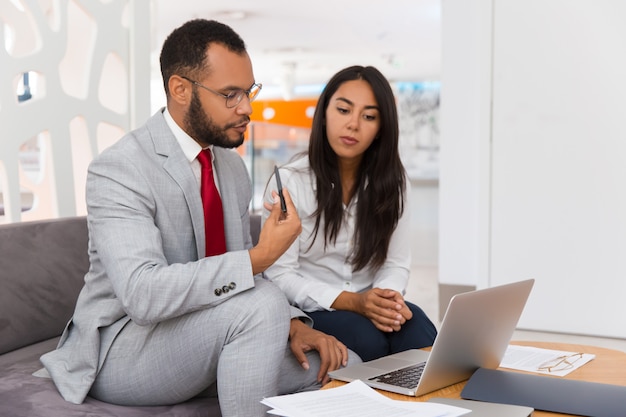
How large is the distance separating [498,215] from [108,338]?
2797 mm

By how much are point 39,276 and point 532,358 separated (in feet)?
4.33

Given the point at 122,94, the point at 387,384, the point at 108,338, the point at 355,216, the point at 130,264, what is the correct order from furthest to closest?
the point at 122,94 < the point at 355,216 < the point at 108,338 < the point at 130,264 < the point at 387,384

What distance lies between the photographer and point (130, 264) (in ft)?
4.83

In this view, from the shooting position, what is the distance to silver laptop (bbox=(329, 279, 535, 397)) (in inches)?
50.6

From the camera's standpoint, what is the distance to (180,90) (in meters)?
1.73

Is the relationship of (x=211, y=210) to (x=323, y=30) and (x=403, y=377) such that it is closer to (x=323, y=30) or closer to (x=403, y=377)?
(x=403, y=377)

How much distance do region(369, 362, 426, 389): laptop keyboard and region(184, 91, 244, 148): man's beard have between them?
2.20ft

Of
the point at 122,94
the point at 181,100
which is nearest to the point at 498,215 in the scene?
the point at 122,94

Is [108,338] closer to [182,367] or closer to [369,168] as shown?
[182,367]

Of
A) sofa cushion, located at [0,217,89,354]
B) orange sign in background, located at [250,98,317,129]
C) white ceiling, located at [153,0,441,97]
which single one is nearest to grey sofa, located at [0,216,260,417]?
sofa cushion, located at [0,217,89,354]

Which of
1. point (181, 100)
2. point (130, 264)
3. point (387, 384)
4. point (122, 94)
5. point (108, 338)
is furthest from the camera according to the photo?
point (122, 94)

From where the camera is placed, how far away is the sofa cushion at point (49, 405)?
58.0 inches

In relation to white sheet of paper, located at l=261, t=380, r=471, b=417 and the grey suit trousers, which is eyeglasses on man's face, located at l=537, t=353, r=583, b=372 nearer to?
white sheet of paper, located at l=261, t=380, r=471, b=417

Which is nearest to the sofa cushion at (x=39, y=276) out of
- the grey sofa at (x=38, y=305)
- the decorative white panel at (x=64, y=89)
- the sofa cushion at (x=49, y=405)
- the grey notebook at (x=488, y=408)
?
the grey sofa at (x=38, y=305)
